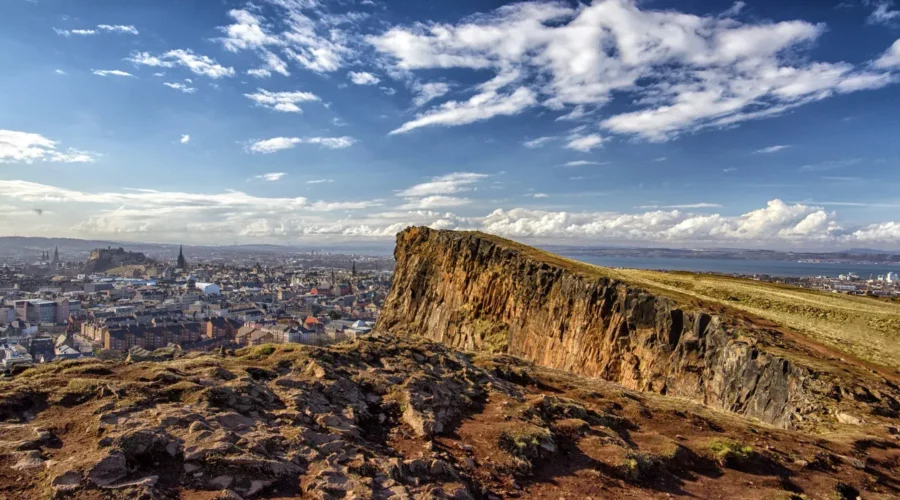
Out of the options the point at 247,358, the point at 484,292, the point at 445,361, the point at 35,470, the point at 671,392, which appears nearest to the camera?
the point at 35,470

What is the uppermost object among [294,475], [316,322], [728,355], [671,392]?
[294,475]

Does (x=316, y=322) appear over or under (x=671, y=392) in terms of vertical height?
under

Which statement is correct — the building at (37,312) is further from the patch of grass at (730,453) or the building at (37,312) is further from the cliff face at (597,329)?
the patch of grass at (730,453)

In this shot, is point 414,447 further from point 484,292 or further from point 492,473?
point 484,292

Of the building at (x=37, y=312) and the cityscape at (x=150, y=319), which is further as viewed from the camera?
the building at (x=37, y=312)

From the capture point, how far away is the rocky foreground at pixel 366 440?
25.2 feet

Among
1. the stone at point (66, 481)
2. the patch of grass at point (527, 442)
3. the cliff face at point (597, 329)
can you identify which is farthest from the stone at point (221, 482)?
the cliff face at point (597, 329)

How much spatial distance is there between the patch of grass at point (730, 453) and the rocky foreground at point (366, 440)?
0.05 m

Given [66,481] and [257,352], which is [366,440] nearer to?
[66,481]

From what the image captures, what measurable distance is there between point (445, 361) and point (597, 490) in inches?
329

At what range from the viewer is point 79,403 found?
961 cm

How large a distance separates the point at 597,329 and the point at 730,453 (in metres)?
25.4

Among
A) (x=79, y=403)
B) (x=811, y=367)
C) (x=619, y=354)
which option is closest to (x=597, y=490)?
(x=79, y=403)

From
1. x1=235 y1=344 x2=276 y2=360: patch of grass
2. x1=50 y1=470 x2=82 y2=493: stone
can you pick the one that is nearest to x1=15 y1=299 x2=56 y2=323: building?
x1=235 y1=344 x2=276 y2=360: patch of grass
